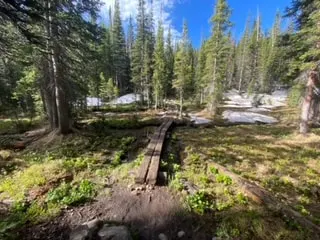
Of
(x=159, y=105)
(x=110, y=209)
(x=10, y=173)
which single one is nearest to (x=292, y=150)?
(x=110, y=209)

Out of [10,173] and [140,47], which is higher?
[140,47]

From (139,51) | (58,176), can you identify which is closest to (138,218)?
(58,176)

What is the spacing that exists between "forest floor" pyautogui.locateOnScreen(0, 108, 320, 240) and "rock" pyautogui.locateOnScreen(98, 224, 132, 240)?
0.30m

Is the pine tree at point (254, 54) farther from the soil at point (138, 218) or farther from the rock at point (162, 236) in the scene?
the rock at point (162, 236)

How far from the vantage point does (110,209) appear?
16.4 feet

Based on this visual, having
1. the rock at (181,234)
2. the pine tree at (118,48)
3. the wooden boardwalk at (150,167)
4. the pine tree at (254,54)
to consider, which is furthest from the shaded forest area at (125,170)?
the pine tree at (254,54)

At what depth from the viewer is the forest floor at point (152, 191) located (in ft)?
14.4

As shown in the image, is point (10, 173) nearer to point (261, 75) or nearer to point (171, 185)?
point (171, 185)

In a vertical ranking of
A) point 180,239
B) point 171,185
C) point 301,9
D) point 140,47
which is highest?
point 140,47

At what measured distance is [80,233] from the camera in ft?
13.3

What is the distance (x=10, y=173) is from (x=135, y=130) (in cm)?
742

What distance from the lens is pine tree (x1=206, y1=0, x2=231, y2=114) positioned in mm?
23828

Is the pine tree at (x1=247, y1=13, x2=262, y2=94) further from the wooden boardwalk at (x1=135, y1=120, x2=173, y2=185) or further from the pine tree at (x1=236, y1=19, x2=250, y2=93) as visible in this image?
the wooden boardwalk at (x1=135, y1=120, x2=173, y2=185)

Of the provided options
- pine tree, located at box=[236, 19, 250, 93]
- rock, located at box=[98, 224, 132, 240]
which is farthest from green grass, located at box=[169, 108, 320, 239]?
pine tree, located at box=[236, 19, 250, 93]
